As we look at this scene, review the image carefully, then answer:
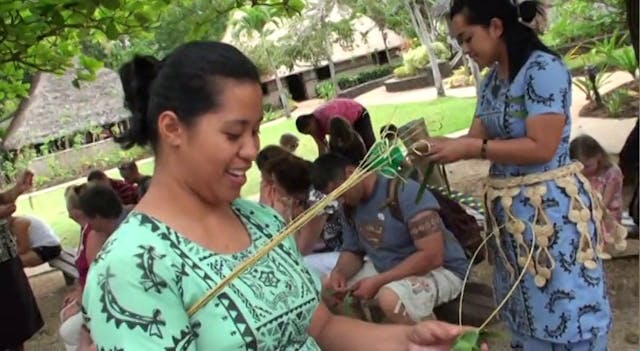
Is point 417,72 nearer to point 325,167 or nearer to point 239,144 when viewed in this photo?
point 325,167

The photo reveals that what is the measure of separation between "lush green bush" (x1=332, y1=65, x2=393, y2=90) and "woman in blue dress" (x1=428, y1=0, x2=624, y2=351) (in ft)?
92.3

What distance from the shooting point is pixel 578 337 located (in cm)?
242

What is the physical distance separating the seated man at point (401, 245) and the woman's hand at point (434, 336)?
1538mm

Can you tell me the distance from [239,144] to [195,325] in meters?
0.37

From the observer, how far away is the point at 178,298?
1253 mm

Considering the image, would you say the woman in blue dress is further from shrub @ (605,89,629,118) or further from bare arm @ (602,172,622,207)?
shrub @ (605,89,629,118)

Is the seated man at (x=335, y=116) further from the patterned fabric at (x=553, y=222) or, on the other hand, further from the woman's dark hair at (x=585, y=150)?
the patterned fabric at (x=553, y=222)

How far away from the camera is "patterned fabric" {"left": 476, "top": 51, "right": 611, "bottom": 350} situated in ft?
7.67

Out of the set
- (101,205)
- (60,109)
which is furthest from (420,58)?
(101,205)

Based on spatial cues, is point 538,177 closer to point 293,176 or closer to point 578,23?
point 293,176

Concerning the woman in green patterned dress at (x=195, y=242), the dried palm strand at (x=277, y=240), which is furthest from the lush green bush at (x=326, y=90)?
the woman in green patterned dress at (x=195, y=242)

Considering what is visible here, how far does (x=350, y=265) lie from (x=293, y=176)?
2.31 ft

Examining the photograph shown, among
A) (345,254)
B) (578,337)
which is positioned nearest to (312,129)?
(345,254)

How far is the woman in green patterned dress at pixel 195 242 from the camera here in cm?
121
